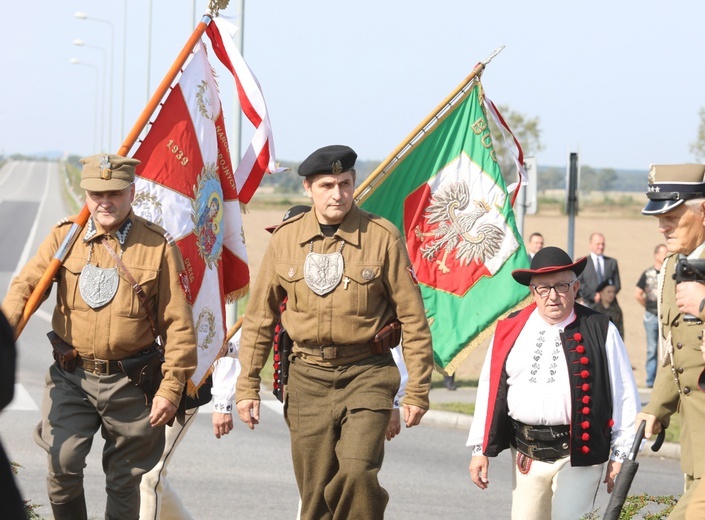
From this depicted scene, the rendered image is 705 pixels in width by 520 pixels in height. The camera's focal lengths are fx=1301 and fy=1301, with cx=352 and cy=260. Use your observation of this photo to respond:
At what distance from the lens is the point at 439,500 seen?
948 cm

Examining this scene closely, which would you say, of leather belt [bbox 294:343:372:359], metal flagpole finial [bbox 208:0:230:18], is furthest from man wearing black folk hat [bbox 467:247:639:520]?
metal flagpole finial [bbox 208:0:230:18]

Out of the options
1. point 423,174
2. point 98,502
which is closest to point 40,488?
point 98,502

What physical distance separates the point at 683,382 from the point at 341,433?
1630mm

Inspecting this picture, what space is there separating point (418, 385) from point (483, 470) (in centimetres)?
56

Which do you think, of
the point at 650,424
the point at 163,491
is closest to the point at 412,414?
the point at 650,424

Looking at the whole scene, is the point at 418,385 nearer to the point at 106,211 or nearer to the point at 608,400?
the point at 608,400

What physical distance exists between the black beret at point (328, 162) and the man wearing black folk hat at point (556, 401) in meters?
1.02

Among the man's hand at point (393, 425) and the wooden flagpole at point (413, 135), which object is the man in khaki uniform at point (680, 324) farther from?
the wooden flagpole at point (413, 135)

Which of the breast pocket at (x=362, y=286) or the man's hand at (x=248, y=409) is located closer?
the breast pocket at (x=362, y=286)

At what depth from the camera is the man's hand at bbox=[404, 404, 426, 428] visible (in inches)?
242

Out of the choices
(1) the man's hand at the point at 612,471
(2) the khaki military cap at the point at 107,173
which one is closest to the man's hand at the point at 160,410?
(2) the khaki military cap at the point at 107,173

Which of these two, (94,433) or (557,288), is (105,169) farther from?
(557,288)

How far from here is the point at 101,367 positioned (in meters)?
6.43

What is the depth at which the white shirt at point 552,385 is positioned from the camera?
6227mm
